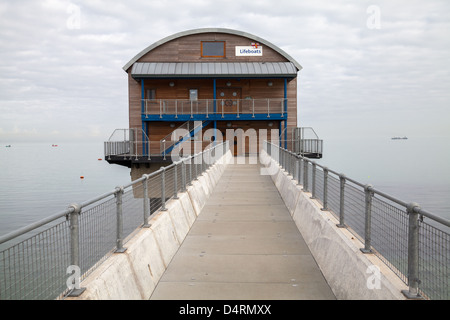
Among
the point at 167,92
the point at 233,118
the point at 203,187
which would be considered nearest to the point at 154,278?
the point at 203,187

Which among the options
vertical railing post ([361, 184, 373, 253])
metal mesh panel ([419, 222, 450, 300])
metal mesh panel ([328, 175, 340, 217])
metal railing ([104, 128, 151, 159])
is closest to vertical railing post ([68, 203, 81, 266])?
metal mesh panel ([419, 222, 450, 300])

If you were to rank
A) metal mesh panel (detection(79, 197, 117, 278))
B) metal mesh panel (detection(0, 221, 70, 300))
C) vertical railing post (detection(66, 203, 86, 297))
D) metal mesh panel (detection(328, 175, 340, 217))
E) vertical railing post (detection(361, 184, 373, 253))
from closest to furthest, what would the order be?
metal mesh panel (detection(0, 221, 70, 300))
vertical railing post (detection(66, 203, 86, 297))
metal mesh panel (detection(79, 197, 117, 278))
vertical railing post (detection(361, 184, 373, 253))
metal mesh panel (detection(328, 175, 340, 217))

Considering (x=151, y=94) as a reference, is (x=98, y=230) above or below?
below

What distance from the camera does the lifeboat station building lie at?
35.7 meters

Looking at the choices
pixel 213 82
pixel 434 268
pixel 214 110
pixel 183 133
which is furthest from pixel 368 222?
pixel 213 82

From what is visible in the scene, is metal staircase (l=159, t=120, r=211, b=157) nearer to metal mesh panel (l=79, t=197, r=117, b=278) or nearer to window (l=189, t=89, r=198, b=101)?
window (l=189, t=89, r=198, b=101)

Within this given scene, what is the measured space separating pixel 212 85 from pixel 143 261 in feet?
107

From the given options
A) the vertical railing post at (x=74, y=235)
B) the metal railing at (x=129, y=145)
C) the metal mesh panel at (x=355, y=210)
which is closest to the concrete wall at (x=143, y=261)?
the vertical railing post at (x=74, y=235)

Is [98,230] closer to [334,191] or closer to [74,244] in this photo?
[74,244]

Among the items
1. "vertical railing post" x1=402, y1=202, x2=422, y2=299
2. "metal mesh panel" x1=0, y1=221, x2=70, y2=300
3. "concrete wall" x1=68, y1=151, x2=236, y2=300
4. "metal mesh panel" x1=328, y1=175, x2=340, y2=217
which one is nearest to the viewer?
"metal mesh panel" x1=0, y1=221, x2=70, y2=300

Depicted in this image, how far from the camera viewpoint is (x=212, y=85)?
38.2 m

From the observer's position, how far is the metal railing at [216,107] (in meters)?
35.6
